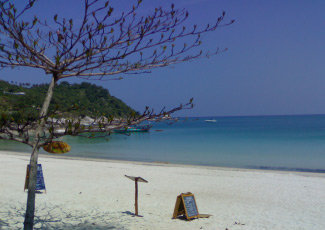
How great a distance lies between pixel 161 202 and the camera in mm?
8586

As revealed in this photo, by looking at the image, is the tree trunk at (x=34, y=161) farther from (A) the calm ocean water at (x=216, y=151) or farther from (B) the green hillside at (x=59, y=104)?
(A) the calm ocean water at (x=216, y=151)

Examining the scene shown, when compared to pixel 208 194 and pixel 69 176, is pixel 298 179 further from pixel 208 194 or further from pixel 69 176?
pixel 69 176

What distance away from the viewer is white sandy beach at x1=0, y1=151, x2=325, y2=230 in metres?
6.73

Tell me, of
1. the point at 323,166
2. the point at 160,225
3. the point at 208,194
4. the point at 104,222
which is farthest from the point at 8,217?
the point at 323,166

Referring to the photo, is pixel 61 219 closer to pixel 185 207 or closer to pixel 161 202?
pixel 185 207

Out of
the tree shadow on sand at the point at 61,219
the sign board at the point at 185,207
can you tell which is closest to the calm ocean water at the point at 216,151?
the sign board at the point at 185,207

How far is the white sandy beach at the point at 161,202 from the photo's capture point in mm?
6730

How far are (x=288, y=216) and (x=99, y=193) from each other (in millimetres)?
4517

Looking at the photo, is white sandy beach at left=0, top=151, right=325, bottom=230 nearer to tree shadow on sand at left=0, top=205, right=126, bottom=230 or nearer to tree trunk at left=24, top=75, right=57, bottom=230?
tree shadow on sand at left=0, top=205, right=126, bottom=230

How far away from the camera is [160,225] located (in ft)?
21.7

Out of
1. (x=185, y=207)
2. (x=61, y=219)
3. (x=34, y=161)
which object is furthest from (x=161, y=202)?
(x=34, y=161)

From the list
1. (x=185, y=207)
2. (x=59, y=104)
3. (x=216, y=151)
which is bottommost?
(x=185, y=207)

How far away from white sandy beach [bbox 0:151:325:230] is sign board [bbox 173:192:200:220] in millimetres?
125

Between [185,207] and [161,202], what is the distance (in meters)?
1.75
